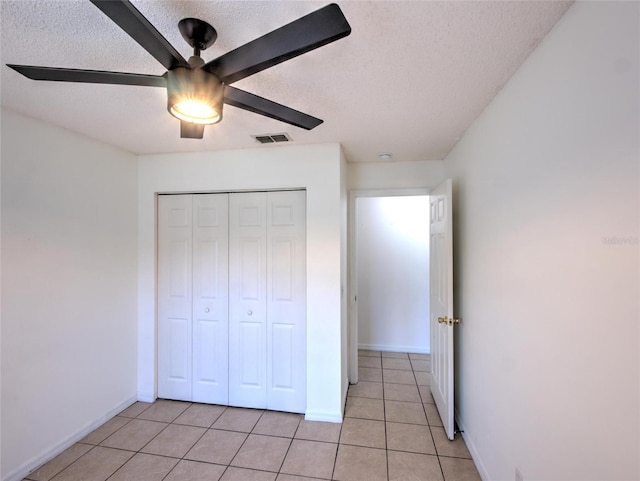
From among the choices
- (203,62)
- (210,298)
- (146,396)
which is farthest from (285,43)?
(146,396)

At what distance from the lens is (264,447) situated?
83.7 inches

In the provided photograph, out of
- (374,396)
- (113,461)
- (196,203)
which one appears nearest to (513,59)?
(196,203)

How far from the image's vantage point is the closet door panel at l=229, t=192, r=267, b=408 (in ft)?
8.60

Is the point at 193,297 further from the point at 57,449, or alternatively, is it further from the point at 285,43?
the point at 285,43

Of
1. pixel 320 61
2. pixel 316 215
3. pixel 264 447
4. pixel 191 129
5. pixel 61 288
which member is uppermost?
pixel 320 61

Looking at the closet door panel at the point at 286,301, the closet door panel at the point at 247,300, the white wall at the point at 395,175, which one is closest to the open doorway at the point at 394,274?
the white wall at the point at 395,175

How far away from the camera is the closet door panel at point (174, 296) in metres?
2.75

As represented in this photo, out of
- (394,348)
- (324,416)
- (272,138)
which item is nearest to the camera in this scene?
(272,138)

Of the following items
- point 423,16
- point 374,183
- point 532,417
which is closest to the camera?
point 423,16

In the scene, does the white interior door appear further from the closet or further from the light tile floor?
the closet

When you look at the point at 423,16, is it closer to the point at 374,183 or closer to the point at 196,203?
the point at 374,183

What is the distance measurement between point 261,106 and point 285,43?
0.38 metres

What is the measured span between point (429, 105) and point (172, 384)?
3.15 meters

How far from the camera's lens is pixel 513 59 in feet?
4.39
